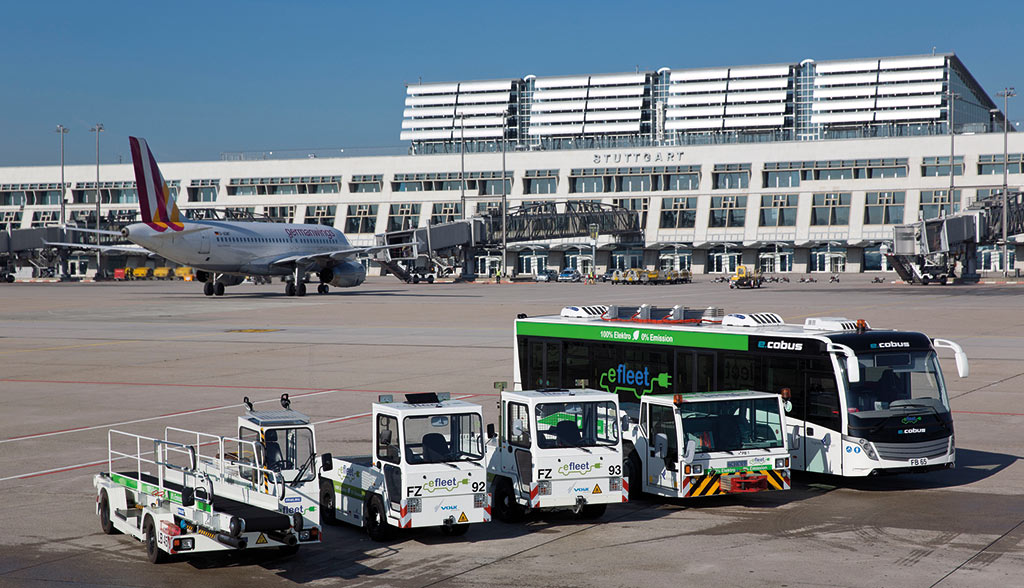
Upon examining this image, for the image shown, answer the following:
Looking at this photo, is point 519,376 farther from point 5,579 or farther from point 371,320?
point 371,320

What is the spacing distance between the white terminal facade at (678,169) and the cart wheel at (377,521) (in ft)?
389

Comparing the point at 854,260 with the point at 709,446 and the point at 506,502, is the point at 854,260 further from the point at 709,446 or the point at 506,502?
the point at 506,502

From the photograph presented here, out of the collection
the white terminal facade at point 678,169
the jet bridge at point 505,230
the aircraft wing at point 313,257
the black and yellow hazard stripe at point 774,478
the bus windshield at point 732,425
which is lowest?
the black and yellow hazard stripe at point 774,478

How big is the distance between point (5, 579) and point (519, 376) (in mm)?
11097

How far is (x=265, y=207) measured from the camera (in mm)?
160750

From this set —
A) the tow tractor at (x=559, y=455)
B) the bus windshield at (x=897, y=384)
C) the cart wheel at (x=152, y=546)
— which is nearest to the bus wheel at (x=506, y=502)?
the tow tractor at (x=559, y=455)

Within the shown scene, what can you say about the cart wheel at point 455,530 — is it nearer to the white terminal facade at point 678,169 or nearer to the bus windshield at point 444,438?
the bus windshield at point 444,438

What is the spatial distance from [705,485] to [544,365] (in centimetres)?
597

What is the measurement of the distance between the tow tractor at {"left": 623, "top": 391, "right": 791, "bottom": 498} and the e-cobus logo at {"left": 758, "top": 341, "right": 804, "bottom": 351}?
1410 mm

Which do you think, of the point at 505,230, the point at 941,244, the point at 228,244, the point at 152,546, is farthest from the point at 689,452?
the point at 505,230

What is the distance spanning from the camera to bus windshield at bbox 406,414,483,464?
14.5 m

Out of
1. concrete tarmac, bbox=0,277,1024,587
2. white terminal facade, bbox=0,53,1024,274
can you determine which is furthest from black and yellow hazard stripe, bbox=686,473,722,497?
white terminal facade, bbox=0,53,1024,274

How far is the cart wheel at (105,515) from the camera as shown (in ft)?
49.4

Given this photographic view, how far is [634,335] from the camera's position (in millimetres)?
20125
